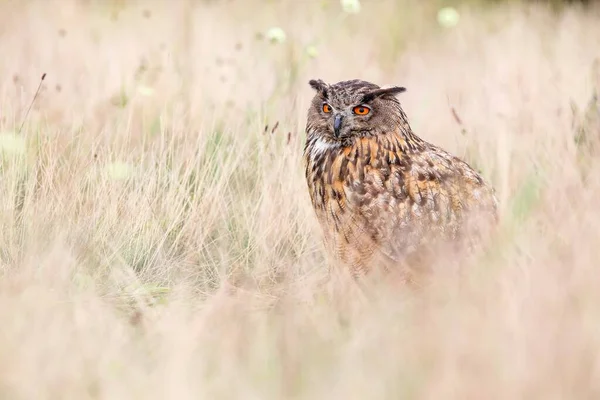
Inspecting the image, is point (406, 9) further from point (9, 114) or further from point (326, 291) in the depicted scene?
point (326, 291)

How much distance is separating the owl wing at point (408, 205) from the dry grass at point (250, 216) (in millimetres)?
200

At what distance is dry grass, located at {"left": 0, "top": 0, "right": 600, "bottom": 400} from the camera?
2393mm

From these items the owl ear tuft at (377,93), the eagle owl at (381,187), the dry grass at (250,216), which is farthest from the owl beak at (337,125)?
the dry grass at (250,216)

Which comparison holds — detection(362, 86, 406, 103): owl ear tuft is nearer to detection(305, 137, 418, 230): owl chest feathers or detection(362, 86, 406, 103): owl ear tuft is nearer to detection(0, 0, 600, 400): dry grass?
detection(305, 137, 418, 230): owl chest feathers

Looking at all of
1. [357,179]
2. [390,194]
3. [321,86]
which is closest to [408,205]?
[390,194]

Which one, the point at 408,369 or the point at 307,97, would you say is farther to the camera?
the point at 307,97

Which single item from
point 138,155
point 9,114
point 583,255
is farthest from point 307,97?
point 583,255

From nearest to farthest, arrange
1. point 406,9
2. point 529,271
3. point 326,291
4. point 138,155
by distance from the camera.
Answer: point 529,271 → point 326,291 → point 138,155 → point 406,9

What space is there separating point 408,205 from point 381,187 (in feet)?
0.42

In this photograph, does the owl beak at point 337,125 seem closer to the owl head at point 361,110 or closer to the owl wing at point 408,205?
the owl head at point 361,110

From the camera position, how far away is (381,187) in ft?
11.6

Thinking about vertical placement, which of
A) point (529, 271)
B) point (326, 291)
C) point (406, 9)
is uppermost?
point (406, 9)

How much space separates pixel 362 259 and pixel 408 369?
1214 mm

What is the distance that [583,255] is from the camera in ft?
9.08
